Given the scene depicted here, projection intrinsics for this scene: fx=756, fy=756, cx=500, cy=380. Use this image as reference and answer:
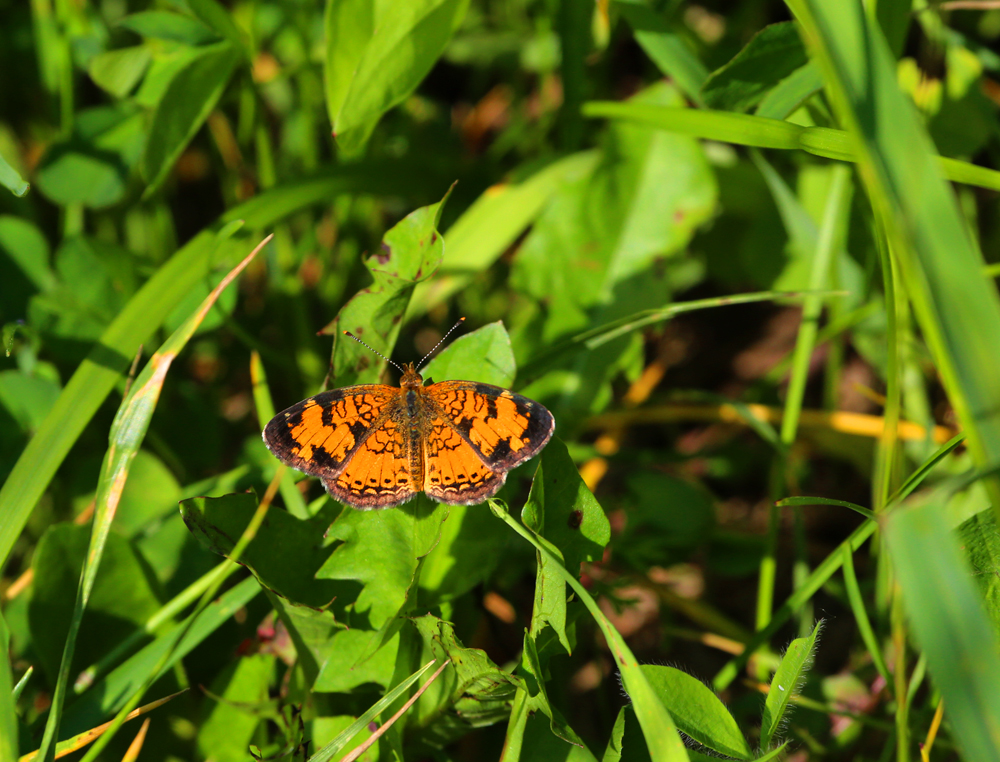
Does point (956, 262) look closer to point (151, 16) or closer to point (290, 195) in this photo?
point (290, 195)

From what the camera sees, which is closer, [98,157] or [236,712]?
[236,712]

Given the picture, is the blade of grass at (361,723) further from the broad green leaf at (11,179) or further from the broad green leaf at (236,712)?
the broad green leaf at (11,179)

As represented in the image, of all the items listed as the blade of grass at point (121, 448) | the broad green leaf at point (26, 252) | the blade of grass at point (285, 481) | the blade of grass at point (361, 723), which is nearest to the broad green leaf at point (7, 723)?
the blade of grass at point (121, 448)

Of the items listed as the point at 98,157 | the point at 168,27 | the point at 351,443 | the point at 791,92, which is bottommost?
the point at 351,443

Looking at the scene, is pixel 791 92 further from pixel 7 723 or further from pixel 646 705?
pixel 7 723

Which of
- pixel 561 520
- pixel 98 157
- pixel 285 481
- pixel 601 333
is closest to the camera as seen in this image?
pixel 561 520

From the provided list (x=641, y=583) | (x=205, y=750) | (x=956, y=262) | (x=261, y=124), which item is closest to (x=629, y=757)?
(x=641, y=583)

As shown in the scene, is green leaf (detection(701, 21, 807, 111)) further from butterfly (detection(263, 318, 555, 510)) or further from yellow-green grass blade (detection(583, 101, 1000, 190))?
butterfly (detection(263, 318, 555, 510))

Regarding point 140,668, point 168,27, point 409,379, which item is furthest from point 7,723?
point 168,27
